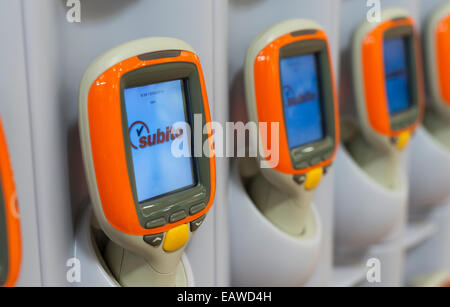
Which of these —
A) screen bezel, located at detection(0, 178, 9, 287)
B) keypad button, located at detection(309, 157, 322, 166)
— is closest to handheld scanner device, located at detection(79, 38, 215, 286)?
screen bezel, located at detection(0, 178, 9, 287)

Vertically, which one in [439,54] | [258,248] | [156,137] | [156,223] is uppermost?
[439,54]

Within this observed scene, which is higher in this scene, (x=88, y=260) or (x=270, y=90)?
(x=270, y=90)

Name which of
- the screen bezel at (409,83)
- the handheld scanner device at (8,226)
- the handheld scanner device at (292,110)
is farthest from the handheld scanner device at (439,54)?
the handheld scanner device at (8,226)

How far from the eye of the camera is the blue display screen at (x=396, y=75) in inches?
46.8

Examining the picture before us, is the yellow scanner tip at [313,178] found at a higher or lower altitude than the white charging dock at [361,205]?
Answer: higher

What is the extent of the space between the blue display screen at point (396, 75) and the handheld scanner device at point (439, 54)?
0.46ft

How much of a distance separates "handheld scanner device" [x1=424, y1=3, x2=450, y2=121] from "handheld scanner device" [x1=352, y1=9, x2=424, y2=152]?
10 cm

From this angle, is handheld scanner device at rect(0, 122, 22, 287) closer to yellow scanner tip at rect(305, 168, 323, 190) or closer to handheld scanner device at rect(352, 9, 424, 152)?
yellow scanner tip at rect(305, 168, 323, 190)

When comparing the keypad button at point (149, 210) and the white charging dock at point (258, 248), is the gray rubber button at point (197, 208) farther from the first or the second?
the white charging dock at point (258, 248)

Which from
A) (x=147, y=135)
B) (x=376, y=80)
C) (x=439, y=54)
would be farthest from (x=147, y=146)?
(x=439, y=54)

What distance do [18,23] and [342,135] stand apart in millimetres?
755

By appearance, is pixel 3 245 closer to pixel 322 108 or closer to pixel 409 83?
pixel 322 108

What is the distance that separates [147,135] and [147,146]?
0.04 feet

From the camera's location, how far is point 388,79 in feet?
3.90
